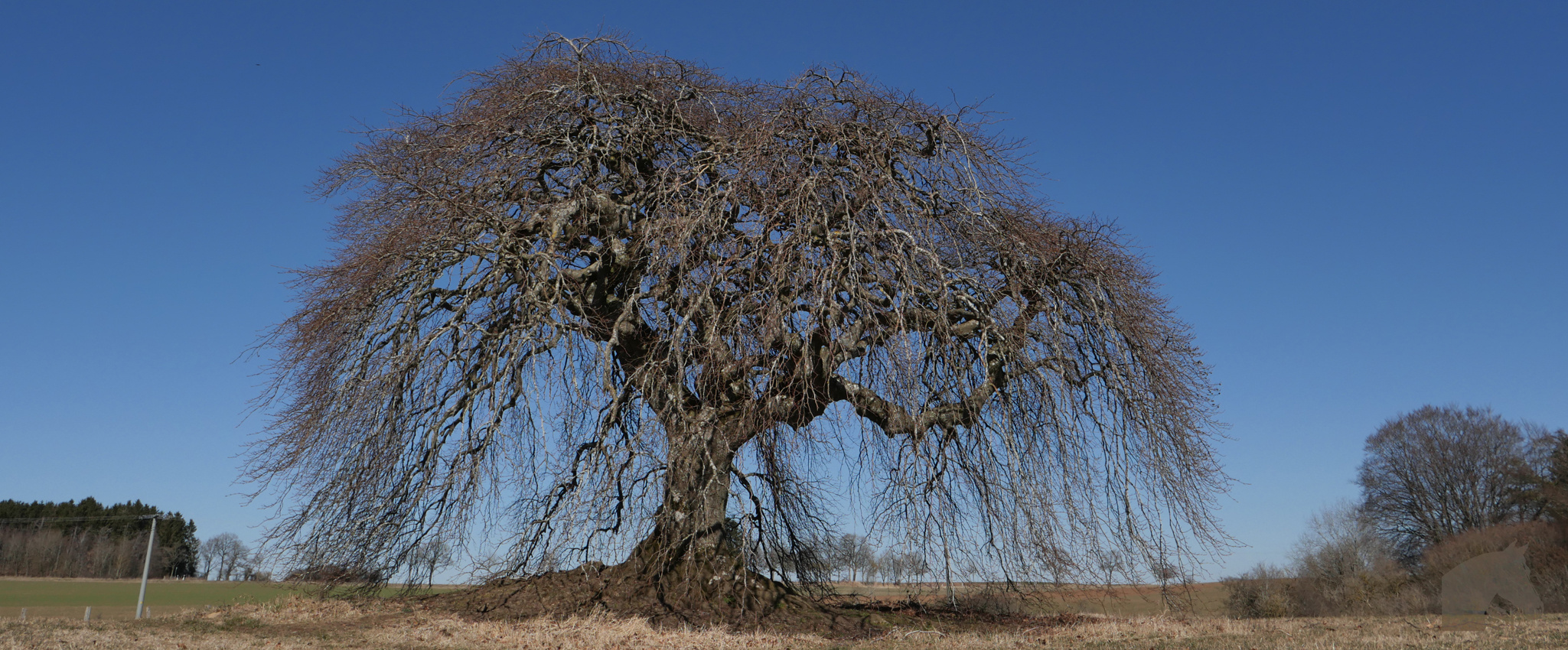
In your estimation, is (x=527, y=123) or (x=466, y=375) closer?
(x=466, y=375)

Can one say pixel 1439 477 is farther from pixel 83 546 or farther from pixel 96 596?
pixel 83 546

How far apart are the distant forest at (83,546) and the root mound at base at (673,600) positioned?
49308 millimetres

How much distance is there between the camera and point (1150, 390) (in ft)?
33.0

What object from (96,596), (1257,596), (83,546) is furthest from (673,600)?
(83,546)

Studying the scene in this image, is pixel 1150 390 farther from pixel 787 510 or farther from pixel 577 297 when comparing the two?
pixel 577 297

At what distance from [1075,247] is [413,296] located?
720cm

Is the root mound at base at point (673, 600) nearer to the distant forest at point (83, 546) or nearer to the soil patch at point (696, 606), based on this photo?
the soil patch at point (696, 606)

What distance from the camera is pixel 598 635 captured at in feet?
28.2

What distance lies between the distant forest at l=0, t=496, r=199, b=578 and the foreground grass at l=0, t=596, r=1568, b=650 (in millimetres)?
48063

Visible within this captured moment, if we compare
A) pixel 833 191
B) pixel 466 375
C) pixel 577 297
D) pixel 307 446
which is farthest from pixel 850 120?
pixel 307 446

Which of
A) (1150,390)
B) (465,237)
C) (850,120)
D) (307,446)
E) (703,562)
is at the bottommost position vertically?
(703,562)

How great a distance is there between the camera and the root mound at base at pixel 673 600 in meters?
9.41

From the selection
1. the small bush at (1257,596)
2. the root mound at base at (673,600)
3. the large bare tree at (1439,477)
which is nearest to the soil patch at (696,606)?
the root mound at base at (673,600)

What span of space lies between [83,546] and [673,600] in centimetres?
5906
